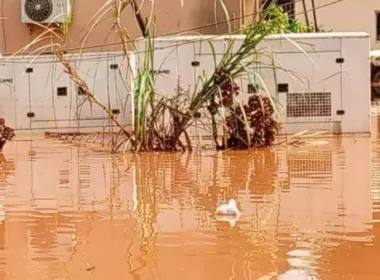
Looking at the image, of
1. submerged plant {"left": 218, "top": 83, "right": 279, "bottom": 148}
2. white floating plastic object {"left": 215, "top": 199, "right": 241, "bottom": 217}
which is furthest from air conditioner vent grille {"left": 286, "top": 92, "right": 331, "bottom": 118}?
white floating plastic object {"left": 215, "top": 199, "right": 241, "bottom": 217}

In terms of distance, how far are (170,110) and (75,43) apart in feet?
22.3

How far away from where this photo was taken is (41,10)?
16.1 meters

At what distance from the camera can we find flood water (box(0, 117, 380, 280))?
A: 4.20 m

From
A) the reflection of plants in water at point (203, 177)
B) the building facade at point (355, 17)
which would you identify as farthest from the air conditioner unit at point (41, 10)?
the building facade at point (355, 17)

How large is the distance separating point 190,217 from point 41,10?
1128 cm

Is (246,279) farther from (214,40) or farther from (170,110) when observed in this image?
(214,40)

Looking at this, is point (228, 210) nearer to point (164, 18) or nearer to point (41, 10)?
point (164, 18)

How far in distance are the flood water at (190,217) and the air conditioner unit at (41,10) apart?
726cm

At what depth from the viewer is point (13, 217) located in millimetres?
5676

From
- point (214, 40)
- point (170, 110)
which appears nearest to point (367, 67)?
point (214, 40)

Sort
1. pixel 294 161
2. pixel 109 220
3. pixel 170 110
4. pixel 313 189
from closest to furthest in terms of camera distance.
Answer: pixel 109 220, pixel 313 189, pixel 294 161, pixel 170 110

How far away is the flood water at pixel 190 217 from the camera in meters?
4.20

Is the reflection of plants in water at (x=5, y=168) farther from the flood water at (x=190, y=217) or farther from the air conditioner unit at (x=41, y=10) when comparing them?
the air conditioner unit at (x=41, y=10)

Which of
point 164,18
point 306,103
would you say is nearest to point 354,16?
point 164,18
